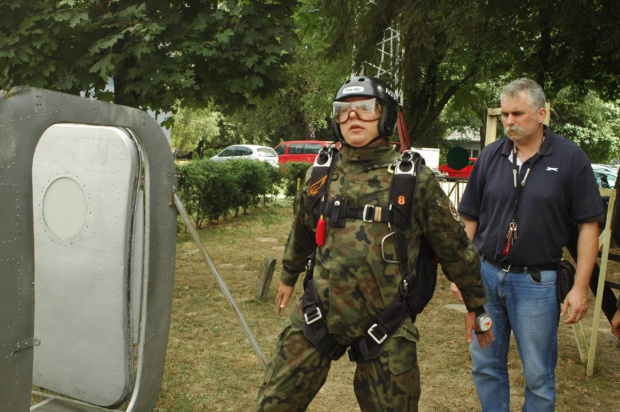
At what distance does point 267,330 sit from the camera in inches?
259

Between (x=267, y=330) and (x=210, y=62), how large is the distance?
2.90 m

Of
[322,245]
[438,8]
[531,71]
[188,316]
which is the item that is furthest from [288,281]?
[531,71]

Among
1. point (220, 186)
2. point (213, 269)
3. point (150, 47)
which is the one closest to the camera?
point (213, 269)

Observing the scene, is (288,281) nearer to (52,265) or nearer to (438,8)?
(52,265)

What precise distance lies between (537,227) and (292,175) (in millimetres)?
15858

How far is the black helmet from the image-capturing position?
290 cm

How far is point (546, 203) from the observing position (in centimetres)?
320

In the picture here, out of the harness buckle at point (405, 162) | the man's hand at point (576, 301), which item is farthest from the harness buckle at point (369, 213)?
the man's hand at point (576, 301)

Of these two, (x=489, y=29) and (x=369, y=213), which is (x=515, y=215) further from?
(x=489, y=29)

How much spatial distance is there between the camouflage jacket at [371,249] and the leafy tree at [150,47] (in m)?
3.79

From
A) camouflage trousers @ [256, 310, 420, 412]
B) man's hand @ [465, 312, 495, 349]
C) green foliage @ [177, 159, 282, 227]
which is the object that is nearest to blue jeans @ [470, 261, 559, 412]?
man's hand @ [465, 312, 495, 349]

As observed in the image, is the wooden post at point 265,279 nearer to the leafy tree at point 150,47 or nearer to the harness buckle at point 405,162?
the leafy tree at point 150,47

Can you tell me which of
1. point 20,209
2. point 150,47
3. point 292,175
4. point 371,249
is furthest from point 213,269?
point 292,175

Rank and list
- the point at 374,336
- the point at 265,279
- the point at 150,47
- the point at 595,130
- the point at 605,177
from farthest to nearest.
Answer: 1. the point at 595,130
2. the point at 605,177
3. the point at 265,279
4. the point at 150,47
5. the point at 374,336
